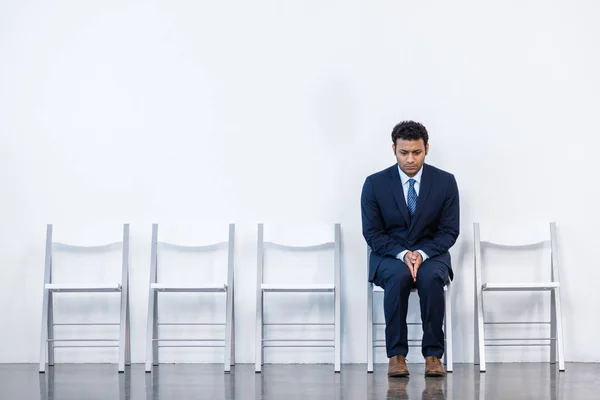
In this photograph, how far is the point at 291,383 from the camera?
178 inches

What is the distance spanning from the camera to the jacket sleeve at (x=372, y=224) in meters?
5.07

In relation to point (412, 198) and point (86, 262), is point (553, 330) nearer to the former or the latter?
point (412, 198)

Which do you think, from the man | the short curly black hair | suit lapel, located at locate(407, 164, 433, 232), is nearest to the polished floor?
the man

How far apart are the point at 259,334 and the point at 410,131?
1396 millimetres

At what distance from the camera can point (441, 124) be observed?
18.1 feet

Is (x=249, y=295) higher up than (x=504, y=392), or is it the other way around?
(x=249, y=295)

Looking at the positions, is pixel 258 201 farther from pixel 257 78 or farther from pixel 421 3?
pixel 421 3

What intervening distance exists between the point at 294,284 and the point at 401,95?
127cm

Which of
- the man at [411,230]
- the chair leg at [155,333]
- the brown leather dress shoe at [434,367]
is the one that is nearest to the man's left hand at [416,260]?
the man at [411,230]

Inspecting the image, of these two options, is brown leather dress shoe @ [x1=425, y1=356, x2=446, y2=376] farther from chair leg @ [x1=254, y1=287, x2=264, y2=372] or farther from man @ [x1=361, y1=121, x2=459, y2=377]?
chair leg @ [x1=254, y1=287, x2=264, y2=372]

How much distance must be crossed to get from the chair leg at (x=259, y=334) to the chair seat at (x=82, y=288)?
0.78 m

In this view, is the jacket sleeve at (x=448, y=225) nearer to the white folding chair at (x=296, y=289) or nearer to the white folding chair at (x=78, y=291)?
the white folding chair at (x=296, y=289)

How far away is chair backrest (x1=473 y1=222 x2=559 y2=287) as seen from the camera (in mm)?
5332

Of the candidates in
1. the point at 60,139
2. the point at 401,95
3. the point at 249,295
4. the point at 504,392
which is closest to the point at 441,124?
the point at 401,95
